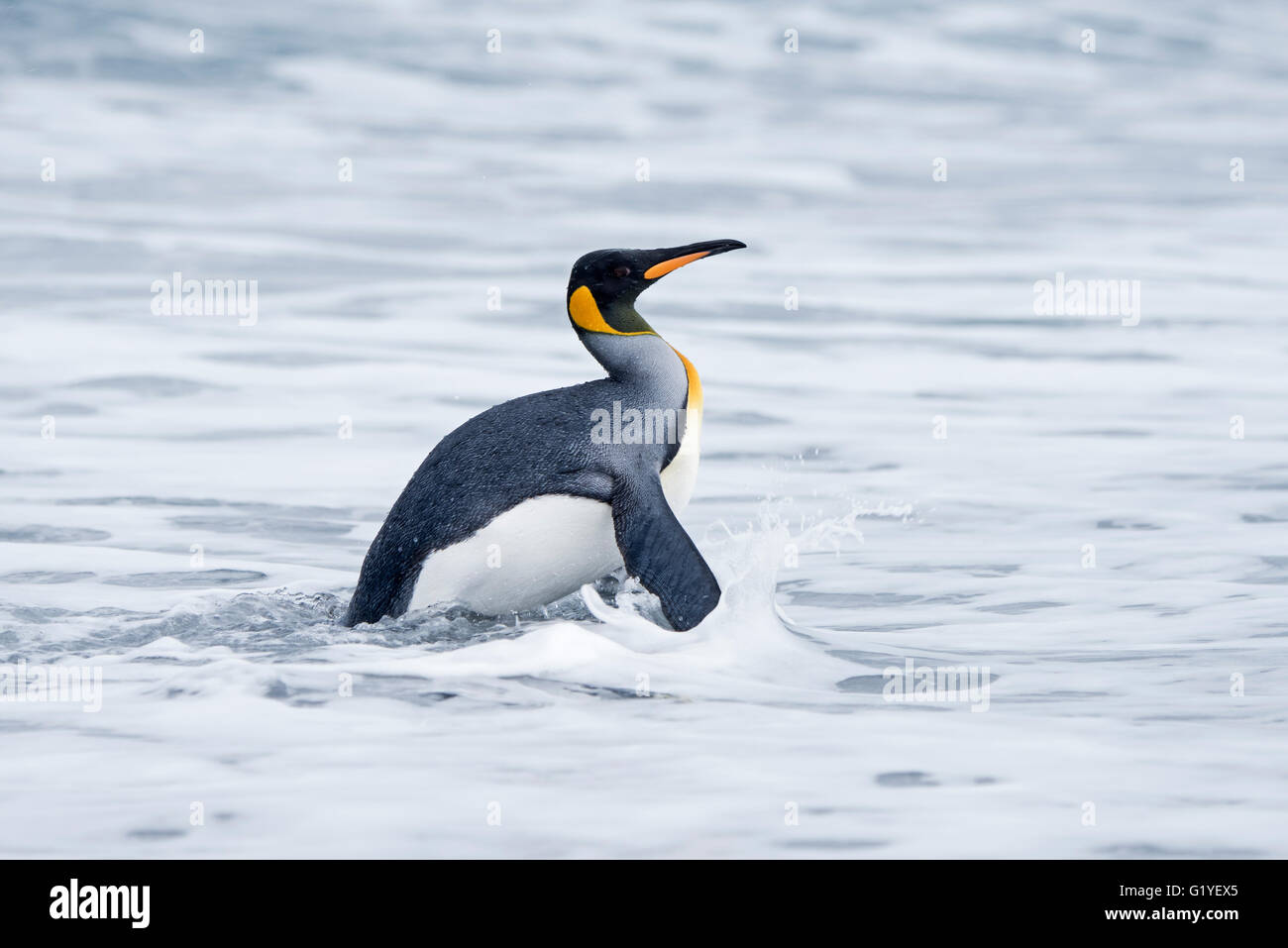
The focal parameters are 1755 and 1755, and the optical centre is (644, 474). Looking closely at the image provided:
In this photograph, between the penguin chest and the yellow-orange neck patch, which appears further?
the yellow-orange neck patch

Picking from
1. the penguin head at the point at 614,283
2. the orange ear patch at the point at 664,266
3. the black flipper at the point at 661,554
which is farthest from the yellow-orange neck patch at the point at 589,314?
the black flipper at the point at 661,554

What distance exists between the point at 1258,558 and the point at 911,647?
7.61ft

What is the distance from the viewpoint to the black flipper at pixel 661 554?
5.65 m

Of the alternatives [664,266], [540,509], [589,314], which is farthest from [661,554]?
[664,266]

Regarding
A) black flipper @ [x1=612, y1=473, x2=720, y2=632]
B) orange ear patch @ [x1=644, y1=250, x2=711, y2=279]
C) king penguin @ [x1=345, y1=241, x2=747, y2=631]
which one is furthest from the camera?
orange ear patch @ [x1=644, y1=250, x2=711, y2=279]

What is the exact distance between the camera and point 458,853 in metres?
3.57

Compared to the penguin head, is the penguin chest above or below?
below

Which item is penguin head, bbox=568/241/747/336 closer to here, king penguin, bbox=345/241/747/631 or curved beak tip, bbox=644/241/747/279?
curved beak tip, bbox=644/241/747/279

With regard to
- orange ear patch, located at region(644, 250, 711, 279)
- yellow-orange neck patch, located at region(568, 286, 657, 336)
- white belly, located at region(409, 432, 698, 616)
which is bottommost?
white belly, located at region(409, 432, 698, 616)

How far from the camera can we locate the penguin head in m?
6.38

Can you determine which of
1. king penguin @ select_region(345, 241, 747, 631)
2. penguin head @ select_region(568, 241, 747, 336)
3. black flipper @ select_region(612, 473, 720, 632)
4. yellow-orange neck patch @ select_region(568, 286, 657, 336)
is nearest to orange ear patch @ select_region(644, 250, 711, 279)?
penguin head @ select_region(568, 241, 747, 336)

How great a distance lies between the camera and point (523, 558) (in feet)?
19.7

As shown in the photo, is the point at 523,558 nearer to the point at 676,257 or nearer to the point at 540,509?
the point at 540,509

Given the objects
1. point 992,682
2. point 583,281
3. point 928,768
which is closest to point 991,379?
point 583,281
